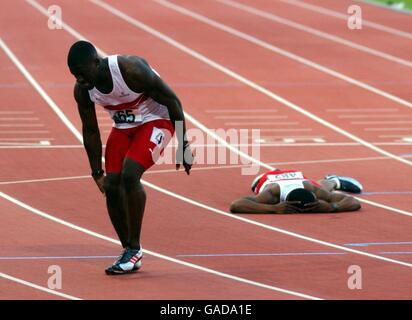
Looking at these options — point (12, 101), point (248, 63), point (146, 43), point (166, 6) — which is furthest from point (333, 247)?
point (166, 6)

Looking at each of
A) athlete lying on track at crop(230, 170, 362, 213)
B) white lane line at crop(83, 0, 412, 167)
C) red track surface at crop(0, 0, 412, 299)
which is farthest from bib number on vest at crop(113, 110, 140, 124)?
white lane line at crop(83, 0, 412, 167)

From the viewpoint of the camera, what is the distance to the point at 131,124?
412 inches

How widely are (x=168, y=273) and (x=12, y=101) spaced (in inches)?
402

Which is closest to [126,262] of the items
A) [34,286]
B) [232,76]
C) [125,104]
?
[34,286]

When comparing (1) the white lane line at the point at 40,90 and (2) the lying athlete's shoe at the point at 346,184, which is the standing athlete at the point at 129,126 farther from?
(1) the white lane line at the point at 40,90

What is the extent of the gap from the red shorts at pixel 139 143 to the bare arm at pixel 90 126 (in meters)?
0.20

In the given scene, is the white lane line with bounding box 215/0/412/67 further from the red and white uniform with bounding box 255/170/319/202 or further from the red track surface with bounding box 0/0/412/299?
the red and white uniform with bounding box 255/170/319/202

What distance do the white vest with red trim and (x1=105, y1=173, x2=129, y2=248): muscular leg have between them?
0.46 metres

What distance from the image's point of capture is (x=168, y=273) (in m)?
10.4

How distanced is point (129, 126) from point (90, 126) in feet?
1.17

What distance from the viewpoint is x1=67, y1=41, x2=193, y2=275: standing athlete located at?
10.1 metres

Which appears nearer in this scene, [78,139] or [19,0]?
[78,139]

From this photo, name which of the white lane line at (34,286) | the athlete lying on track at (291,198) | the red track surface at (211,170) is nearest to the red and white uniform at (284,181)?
the athlete lying on track at (291,198)

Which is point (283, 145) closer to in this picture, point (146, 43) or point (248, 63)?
point (248, 63)
